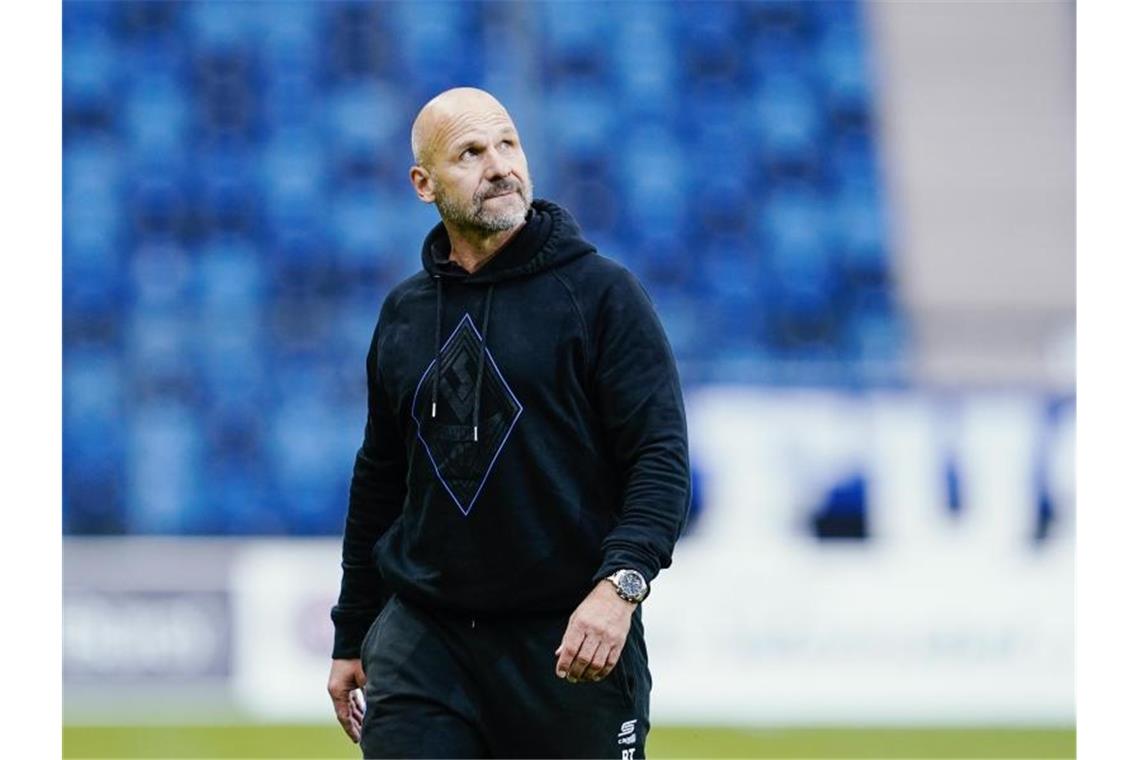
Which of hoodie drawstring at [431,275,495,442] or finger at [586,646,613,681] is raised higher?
hoodie drawstring at [431,275,495,442]

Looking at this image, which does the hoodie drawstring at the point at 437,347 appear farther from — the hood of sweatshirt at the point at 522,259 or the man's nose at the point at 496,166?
the man's nose at the point at 496,166

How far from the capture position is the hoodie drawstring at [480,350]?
2973 millimetres

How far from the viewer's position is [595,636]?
272 centimetres

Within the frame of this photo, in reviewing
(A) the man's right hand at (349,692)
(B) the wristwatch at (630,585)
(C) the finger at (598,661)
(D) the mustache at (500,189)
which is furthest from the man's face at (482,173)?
(A) the man's right hand at (349,692)

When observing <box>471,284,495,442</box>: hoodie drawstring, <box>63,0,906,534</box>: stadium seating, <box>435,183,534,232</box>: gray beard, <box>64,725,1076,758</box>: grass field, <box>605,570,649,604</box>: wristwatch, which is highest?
<box>63,0,906,534</box>: stadium seating

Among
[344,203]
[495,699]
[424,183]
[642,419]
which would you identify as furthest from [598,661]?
[344,203]

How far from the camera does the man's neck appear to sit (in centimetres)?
303

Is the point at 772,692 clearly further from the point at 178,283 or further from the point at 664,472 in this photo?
the point at 664,472

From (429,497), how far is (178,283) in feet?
14.6

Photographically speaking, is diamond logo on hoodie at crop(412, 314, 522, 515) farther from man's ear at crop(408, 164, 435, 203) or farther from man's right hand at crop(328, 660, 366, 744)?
man's right hand at crop(328, 660, 366, 744)

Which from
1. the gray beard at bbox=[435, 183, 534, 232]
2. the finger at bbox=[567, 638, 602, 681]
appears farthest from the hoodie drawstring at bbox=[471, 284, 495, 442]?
the finger at bbox=[567, 638, 602, 681]

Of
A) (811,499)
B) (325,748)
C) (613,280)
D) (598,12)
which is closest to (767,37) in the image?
(598,12)

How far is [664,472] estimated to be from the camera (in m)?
2.87

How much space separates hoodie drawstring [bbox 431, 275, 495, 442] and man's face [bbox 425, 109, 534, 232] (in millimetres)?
120
